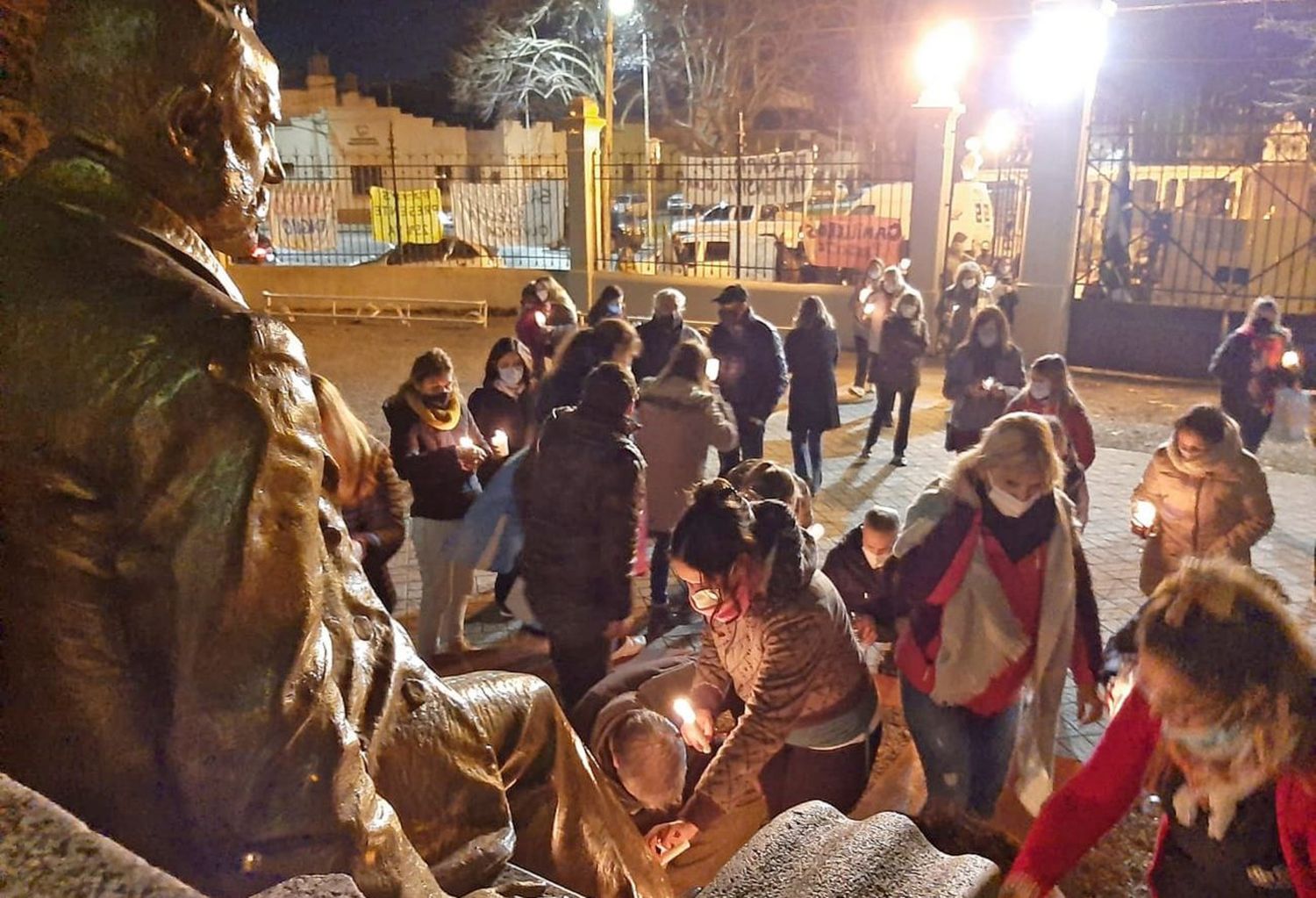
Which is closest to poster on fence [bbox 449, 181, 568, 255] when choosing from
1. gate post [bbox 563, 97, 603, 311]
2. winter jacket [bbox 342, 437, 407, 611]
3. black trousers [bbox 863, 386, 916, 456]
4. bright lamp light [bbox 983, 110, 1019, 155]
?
gate post [bbox 563, 97, 603, 311]

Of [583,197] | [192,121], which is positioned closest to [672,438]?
[192,121]

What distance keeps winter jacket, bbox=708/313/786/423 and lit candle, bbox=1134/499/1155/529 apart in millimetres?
3261

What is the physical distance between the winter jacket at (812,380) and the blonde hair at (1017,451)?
4914mm

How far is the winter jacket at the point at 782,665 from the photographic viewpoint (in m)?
3.46

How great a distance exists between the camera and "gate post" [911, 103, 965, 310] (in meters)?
15.1

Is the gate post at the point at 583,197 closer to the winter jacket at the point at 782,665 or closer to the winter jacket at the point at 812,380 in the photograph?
the winter jacket at the point at 812,380

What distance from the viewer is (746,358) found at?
8.21m

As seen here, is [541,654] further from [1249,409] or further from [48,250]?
[1249,409]

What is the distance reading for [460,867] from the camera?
1756 mm

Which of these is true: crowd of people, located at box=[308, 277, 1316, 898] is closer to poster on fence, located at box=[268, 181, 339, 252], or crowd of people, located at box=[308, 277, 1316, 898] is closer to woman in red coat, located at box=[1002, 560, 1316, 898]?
woman in red coat, located at box=[1002, 560, 1316, 898]

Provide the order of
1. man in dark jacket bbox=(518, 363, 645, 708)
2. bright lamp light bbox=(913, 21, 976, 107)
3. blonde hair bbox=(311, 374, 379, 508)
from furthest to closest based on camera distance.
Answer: bright lamp light bbox=(913, 21, 976, 107) < man in dark jacket bbox=(518, 363, 645, 708) < blonde hair bbox=(311, 374, 379, 508)

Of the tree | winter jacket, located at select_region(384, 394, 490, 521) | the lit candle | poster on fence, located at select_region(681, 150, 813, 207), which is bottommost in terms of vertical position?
the lit candle

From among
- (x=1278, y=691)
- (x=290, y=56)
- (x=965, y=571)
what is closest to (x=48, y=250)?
(x=1278, y=691)

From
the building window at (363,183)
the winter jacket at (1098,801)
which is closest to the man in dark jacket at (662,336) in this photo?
the winter jacket at (1098,801)
